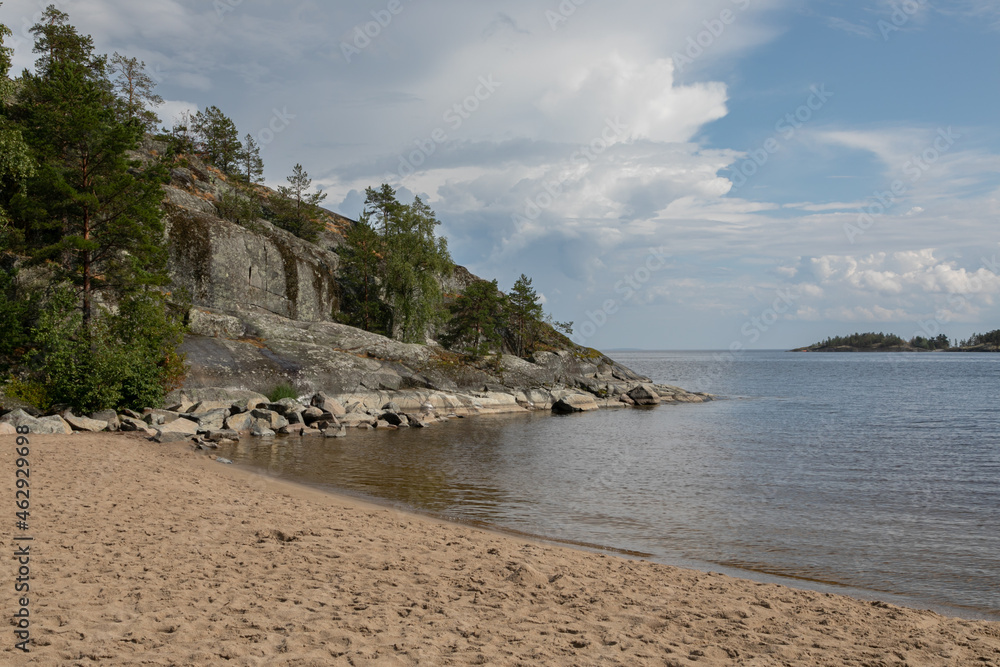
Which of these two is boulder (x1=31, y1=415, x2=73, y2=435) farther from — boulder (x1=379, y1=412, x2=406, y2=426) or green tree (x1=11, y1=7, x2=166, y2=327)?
boulder (x1=379, y1=412, x2=406, y2=426)

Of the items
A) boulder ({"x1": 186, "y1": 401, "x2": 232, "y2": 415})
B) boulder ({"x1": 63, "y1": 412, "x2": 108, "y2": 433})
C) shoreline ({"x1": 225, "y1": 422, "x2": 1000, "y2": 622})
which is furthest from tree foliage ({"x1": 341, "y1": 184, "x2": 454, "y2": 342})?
shoreline ({"x1": 225, "y1": 422, "x2": 1000, "y2": 622})

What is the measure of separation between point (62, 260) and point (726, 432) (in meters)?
35.7

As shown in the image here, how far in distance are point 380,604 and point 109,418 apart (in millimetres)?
22109

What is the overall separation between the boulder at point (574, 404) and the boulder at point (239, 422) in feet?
77.2

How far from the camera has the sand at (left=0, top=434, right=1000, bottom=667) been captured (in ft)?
20.5

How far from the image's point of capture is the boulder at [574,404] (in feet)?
149

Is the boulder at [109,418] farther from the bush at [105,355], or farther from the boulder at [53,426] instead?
the boulder at [53,426]

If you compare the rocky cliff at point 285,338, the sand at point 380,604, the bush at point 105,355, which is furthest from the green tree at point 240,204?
the sand at point 380,604

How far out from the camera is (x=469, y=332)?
53.8 meters

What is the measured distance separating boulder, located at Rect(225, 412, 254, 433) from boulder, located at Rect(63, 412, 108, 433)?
489 centimetres

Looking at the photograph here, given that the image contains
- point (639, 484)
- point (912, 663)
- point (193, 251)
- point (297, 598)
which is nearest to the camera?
point (912, 663)

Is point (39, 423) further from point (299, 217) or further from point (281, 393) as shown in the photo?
point (299, 217)

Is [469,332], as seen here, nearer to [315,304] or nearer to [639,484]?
[315,304]

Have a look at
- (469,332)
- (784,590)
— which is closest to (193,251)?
(469,332)
